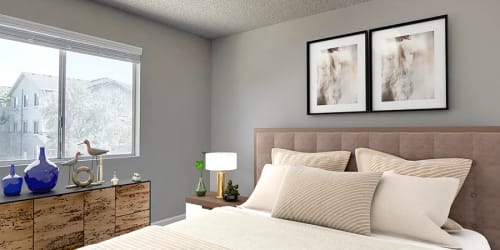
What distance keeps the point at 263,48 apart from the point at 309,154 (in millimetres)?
1411

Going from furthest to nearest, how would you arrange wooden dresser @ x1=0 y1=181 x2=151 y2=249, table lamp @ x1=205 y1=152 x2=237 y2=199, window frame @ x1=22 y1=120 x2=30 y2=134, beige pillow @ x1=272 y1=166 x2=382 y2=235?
table lamp @ x1=205 y1=152 x2=237 y2=199 → window frame @ x1=22 y1=120 x2=30 y2=134 → wooden dresser @ x1=0 y1=181 x2=151 y2=249 → beige pillow @ x1=272 y1=166 x2=382 y2=235

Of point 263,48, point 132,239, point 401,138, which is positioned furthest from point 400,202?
point 263,48

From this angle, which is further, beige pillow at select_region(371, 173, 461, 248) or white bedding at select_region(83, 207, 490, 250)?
beige pillow at select_region(371, 173, 461, 248)

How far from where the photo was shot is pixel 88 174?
2832mm

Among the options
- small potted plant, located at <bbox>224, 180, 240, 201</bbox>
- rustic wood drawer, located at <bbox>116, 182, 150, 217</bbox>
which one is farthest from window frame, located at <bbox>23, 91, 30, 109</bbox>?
small potted plant, located at <bbox>224, 180, 240, 201</bbox>

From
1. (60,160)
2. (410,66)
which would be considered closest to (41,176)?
(60,160)

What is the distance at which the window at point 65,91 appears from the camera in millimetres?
2527

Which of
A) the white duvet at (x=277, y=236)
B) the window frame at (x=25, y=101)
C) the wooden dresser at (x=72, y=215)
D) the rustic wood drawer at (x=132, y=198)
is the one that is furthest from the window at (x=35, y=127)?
the white duvet at (x=277, y=236)

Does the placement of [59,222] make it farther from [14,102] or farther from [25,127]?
[14,102]

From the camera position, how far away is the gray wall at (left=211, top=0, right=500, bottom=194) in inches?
94.1

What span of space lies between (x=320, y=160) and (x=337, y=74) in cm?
87

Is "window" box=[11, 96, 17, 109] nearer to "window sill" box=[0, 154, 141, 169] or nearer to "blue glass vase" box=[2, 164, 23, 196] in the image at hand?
"window sill" box=[0, 154, 141, 169]

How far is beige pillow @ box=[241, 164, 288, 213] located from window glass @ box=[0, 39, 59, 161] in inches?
71.4

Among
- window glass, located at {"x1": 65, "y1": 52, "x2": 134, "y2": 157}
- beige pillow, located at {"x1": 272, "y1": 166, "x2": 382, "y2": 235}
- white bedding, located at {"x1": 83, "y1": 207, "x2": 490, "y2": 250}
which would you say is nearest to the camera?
white bedding, located at {"x1": 83, "y1": 207, "x2": 490, "y2": 250}
